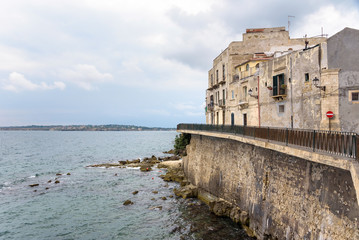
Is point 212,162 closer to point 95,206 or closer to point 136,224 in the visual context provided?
point 136,224

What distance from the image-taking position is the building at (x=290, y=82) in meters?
13.3

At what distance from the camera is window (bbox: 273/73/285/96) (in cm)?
1777

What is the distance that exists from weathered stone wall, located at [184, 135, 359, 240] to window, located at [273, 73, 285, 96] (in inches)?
178

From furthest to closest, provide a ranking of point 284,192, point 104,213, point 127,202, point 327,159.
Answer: point 127,202, point 104,213, point 284,192, point 327,159

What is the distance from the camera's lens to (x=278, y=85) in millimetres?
18219

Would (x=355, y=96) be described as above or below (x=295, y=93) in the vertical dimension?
below

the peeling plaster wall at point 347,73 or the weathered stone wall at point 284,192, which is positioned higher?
the peeling plaster wall at point 347,73

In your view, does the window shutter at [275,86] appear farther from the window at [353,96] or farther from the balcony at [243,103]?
the window at [353,96]

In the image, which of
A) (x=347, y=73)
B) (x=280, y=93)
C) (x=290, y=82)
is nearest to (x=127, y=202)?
(x=280, y=93)

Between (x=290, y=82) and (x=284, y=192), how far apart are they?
794 centimetres

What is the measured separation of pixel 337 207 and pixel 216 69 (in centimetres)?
2516

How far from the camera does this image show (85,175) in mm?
38875

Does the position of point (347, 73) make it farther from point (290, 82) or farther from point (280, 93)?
point (280, 93)

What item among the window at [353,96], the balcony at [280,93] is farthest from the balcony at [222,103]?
the window at [353,96]
